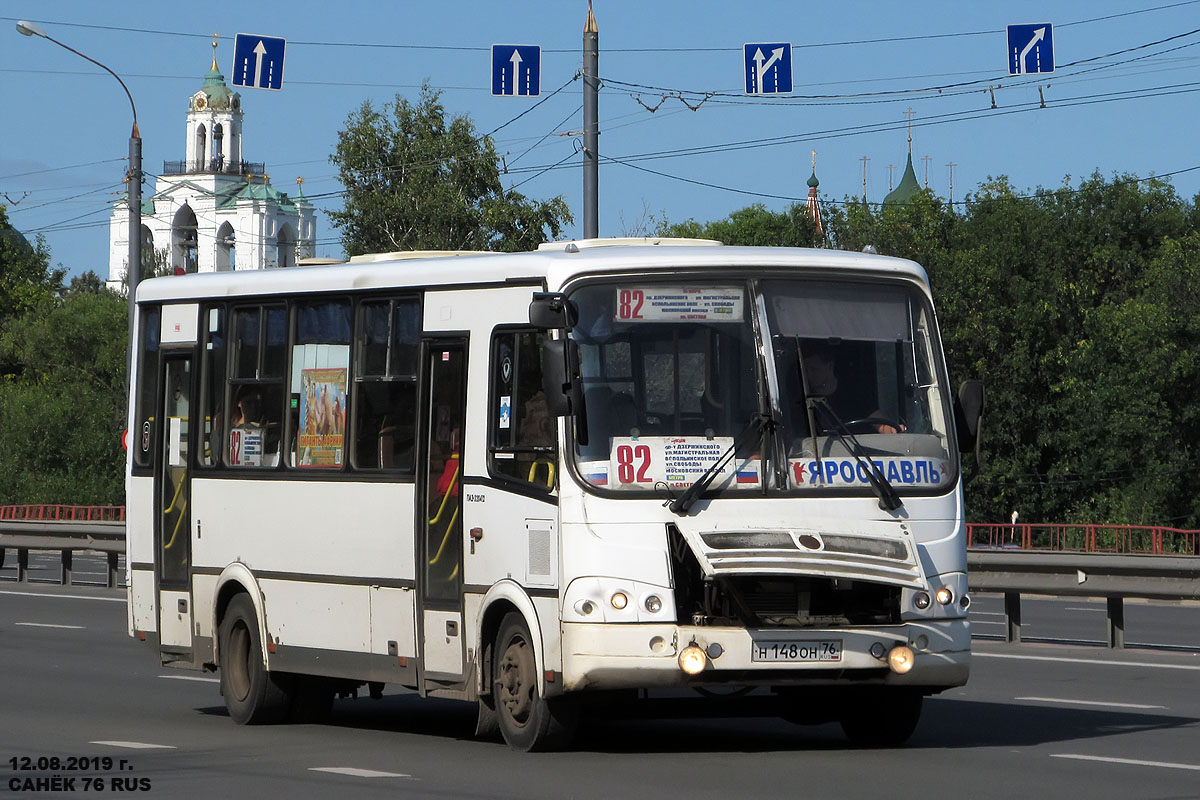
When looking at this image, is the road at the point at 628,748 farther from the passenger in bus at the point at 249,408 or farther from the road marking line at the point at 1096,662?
the passenger in bus at the point at 249,408

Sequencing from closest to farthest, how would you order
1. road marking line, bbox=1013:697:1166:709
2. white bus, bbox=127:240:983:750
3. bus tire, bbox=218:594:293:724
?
1. white bus, bbox=127:240:983:750
2. bus tire, bbox=218:594:293:724
3. road marking line, bbox=1013:697:1166:709

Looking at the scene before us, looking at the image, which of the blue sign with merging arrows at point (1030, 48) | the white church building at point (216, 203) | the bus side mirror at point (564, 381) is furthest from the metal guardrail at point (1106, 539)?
the white church building at point (216, 203)

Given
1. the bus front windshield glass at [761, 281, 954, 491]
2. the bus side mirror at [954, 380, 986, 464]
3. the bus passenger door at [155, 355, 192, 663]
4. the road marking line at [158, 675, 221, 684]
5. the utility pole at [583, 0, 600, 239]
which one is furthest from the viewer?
the utility pole at [583, 0, 600, 239]

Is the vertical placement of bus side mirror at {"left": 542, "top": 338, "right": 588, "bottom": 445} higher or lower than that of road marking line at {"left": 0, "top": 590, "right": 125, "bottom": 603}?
higher

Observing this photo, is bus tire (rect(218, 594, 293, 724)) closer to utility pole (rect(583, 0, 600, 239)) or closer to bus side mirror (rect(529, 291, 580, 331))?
bus side mirror (rect(529, 291, 580, 331))

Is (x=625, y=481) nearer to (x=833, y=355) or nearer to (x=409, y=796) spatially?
(x=833, y=355)

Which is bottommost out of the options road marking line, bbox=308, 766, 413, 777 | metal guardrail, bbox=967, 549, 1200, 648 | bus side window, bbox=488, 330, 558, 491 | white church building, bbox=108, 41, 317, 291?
road marking line, bbox=308, 766, 413, 777

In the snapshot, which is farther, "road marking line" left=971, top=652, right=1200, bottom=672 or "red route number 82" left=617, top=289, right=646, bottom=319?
"road marking line" left=971, top=652, right=1200, bottom=672

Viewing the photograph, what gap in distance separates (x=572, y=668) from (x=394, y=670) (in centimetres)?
204

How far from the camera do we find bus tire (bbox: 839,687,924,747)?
449 inches

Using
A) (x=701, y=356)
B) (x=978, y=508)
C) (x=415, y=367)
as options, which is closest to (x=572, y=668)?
(x=701, y=356)

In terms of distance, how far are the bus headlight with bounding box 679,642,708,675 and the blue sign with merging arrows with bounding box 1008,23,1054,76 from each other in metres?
16.7

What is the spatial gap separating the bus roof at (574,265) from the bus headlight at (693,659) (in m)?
2.03

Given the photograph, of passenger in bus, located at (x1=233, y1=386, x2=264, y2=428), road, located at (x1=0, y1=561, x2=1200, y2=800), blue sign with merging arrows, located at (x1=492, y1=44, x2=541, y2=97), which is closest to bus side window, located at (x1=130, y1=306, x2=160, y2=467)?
passenger in bus, located at (x1=233, y1=386, x2=264, y2=428)
